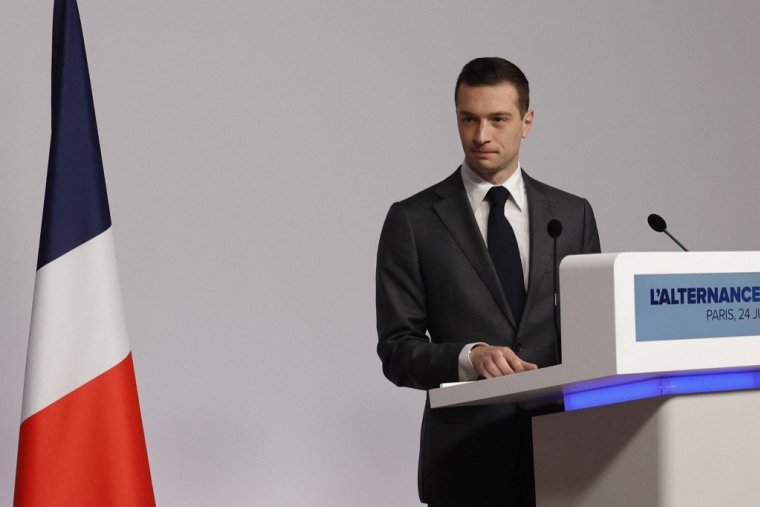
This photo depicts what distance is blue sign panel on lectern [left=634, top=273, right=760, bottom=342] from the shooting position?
1.32m

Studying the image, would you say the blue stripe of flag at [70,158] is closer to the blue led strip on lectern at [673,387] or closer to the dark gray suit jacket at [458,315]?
the dark gray suit jacket at [458,315]

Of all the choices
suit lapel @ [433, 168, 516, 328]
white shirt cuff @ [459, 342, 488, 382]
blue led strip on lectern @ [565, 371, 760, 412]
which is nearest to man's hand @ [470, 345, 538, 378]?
white shirt cuff @ [459, 342, 488, 382]

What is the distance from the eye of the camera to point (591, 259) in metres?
1.35

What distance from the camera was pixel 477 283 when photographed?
2.12 m

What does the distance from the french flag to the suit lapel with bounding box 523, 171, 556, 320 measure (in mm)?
1154

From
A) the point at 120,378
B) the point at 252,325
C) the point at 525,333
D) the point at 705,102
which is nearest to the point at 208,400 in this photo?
the point at 252,325

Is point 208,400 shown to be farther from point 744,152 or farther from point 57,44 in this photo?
point 744,152

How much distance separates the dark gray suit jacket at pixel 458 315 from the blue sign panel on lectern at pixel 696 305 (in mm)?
633

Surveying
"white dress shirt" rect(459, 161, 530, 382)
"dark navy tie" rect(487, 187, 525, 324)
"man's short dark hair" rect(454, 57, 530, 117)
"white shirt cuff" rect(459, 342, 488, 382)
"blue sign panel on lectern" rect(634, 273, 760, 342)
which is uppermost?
"man's short dark hair" rect(454, 57, 530, 117)

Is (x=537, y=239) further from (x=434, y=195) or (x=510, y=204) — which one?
(x=434, y=195)

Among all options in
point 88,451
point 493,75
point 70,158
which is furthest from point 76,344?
point 493,75

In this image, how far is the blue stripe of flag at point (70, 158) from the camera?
264 cm

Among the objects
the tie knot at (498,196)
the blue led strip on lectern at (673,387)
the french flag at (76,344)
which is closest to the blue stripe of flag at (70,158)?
the french flag at (76,344)

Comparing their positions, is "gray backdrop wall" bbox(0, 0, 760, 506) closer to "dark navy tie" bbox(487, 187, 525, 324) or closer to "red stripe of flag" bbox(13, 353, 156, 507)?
"red stripe of flag" bbox(13, 353, 156, 507)
